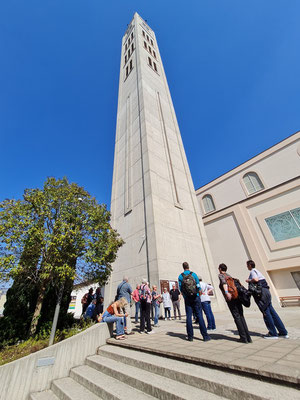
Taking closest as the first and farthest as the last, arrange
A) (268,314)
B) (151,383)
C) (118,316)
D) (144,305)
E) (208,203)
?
(151,383), (268,314), (118,316), (144,305), (208,203)

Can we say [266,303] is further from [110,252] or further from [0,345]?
[0,345]

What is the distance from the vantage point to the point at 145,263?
11.4m

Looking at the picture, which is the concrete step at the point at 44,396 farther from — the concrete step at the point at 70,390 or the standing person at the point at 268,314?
the standing person at the point at 268,314

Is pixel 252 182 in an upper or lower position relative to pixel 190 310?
upper

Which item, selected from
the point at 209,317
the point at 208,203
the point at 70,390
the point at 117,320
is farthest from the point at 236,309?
the point at 208,203

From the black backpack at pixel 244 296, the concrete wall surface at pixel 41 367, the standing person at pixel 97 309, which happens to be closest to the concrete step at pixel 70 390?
the concrete wall surface at pixel 41 367

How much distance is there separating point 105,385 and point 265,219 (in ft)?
59.3

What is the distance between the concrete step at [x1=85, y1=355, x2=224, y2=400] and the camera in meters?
→ 2.38

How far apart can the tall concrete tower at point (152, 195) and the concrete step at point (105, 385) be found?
257 inches

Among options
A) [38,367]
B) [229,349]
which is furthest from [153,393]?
[38,367]

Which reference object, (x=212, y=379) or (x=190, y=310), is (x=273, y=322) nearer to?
(x=190, y=310)

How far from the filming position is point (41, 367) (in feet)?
12.9

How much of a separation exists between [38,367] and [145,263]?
7750 mm

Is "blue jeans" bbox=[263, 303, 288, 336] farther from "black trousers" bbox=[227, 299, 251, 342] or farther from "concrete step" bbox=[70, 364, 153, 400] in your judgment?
"concrete step" bbox=[70, 364, 153, 400]
